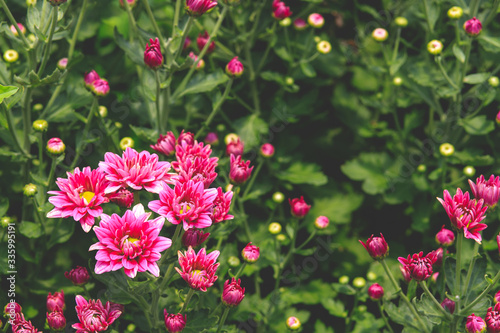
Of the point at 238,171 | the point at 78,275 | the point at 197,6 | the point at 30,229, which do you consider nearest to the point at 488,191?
the point at 238,171

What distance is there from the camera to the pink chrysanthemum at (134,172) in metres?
1.85

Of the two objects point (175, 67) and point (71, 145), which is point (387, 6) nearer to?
point (175, 67)

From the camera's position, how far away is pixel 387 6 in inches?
130

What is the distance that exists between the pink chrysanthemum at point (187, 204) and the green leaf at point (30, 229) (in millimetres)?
942

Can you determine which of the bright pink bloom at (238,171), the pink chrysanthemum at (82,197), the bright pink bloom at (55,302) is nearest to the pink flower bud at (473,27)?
the bright pink bloom at (238,171)

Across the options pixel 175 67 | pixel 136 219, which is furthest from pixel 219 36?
pixel 136 219

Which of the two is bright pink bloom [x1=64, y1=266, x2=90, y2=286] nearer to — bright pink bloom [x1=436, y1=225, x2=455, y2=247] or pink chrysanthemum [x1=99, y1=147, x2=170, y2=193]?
pink chrysanthemum [x1=99, y1=147, x2=170, y2=193]

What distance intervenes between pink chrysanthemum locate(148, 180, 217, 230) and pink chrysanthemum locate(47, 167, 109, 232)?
181 mm

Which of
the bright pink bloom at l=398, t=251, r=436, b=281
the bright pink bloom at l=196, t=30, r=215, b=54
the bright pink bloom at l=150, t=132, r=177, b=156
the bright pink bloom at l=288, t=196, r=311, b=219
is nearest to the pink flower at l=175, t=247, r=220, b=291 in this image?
the bright pink bloom at l=150, t=132, r=177, b=156

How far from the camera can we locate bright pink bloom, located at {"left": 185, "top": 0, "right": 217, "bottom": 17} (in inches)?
88.0

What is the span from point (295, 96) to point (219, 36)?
60 centimetres

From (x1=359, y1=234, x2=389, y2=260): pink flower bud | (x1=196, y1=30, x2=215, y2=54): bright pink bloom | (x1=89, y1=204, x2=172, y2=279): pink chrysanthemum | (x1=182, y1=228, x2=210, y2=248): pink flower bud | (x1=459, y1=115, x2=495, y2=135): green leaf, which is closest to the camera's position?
(x1=89, y1=204, x2=172, y2=279): pink chrysanthemum

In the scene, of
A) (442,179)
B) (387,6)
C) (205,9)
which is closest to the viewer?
(205,9)

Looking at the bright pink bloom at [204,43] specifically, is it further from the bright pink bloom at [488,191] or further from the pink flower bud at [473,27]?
the bright pink bloom at [488,191]
